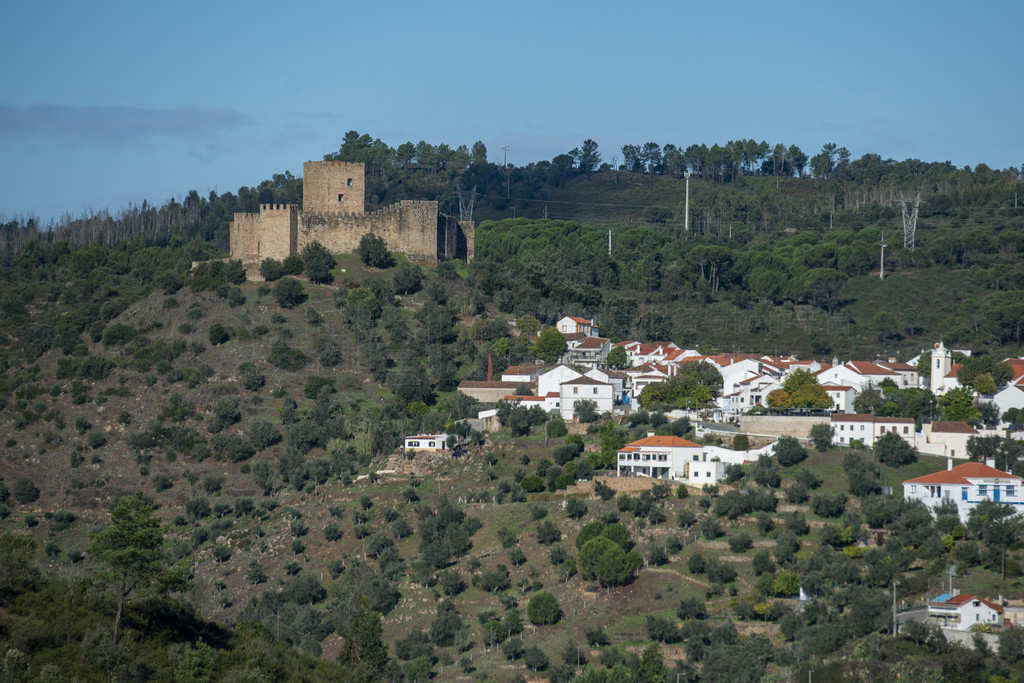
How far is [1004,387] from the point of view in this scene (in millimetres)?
52281

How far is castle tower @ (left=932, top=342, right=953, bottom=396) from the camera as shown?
53938mm

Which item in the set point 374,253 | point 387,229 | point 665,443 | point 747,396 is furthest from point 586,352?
point 665,443

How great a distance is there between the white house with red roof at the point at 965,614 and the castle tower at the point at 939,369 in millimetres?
19570

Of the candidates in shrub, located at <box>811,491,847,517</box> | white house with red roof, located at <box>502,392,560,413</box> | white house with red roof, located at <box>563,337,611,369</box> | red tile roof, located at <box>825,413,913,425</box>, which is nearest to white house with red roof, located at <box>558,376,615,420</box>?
white house with red roof, located at <box>502,392,560,413</box>

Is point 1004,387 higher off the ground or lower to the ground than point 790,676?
higher

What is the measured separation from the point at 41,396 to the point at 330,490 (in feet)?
50.3

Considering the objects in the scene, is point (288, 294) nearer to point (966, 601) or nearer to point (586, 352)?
point (586, 352)

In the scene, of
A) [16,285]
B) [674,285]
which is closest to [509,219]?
[674,285]

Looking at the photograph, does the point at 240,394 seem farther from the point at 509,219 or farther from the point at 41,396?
the point at 509,219

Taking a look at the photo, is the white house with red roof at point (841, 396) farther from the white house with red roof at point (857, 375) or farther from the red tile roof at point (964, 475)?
the red tile roof at point (964, 475)

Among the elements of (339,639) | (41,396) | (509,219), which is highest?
(509,219)

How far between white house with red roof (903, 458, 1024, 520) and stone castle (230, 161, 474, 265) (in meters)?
28.2

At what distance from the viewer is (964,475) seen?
140 feet

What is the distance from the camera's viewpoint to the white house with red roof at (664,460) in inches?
1770
